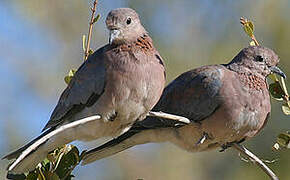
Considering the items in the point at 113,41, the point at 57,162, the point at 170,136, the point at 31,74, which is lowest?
the point at 31,74

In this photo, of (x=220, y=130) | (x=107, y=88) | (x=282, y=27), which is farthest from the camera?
(x=282, y=27)

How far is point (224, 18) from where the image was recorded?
29.3ft

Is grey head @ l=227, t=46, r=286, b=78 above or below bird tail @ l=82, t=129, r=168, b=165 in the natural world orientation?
above

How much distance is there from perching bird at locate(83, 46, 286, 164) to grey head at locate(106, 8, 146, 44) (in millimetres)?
668

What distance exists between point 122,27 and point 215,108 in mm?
930

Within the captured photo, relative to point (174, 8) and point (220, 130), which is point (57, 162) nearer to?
point (220, 130)

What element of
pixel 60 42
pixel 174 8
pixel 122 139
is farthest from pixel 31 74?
pixel 122 139

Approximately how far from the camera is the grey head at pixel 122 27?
13.6ft

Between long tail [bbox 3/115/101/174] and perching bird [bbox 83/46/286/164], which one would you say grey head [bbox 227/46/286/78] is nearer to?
perching bird [bbox 83/46/286/164]

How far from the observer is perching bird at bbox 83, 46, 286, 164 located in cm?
460

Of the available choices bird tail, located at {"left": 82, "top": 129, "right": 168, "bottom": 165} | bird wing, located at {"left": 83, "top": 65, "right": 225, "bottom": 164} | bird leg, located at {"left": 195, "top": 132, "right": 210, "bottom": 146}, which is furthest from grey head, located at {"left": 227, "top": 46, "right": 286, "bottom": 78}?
bird tail, located at {"left": 82, "top": 129, "right": 168, "bottom": 165}

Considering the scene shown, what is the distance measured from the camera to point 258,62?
4.88 meters

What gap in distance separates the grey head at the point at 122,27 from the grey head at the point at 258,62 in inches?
37.9

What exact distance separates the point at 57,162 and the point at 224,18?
5.83 metres
